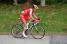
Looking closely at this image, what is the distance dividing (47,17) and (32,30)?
3.95 meters

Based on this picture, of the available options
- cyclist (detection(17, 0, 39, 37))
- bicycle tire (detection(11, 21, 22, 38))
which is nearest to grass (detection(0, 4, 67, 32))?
bicycle tire (detection(11, 21, 22, 38))

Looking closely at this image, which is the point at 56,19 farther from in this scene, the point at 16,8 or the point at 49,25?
the point at 16,8

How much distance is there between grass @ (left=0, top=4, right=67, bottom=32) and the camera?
13.7 meters

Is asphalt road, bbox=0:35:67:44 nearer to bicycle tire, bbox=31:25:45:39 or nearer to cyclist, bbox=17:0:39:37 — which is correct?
bicycle tire, bbox=31:25:45:39

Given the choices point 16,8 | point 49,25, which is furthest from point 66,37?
point 16,8

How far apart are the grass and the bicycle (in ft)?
4.00

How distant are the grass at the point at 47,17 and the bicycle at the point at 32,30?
1220 mm

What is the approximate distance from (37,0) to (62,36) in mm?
7294

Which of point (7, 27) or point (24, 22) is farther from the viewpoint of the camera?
point (7, 27)

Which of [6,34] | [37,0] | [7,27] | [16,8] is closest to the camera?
[6,34]

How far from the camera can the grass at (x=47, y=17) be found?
13.7m

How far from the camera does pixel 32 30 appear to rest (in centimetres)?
1185

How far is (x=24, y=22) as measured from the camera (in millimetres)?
11570

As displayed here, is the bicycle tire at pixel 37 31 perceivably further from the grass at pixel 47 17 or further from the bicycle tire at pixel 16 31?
the grass at pixel 47 17
